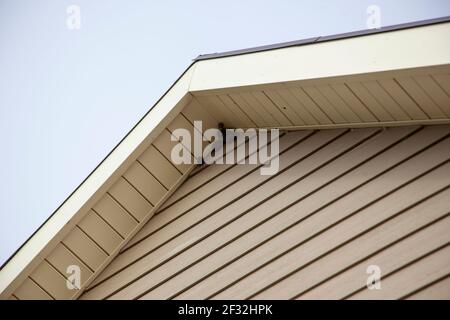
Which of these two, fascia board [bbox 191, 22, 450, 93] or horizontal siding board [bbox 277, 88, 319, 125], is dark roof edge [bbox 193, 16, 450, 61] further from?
horizontal siding board [bbox 277, 88, 319, 125]

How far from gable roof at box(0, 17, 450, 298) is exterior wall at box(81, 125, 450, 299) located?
11 centimetres

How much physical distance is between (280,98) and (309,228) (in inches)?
28.2

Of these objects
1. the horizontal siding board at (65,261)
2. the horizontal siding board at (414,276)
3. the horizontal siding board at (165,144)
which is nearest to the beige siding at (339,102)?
the horizontal siding board at (165,144)

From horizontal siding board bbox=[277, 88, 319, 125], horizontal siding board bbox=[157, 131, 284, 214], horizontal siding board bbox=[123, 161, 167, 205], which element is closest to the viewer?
horizontal siding board bbox=[277, 88, 319, 125]

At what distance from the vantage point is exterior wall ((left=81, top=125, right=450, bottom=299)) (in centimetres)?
301

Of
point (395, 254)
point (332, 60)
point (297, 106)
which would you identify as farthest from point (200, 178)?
point (395, 254)

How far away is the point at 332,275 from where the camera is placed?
3.09 metres

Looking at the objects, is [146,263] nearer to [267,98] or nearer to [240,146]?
[240,146]

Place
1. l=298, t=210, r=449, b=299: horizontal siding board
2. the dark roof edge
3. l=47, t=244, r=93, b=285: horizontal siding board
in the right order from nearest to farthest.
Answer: l=298, t=210, r=449, b=299: horizontal siding board
the dark roof edge
l=47, t=244, r=93, b=285: horizontal siding board

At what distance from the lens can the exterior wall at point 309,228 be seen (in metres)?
3.01

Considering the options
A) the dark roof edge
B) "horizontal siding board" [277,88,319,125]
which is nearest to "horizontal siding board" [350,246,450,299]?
the dark roof edge

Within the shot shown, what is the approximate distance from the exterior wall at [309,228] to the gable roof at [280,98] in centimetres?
11

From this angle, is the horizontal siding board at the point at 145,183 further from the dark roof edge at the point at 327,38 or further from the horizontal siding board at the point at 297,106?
the horizontal siding board at the point at 297,106

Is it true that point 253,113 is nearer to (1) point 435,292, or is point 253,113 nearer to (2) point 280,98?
(2) point 280,98
